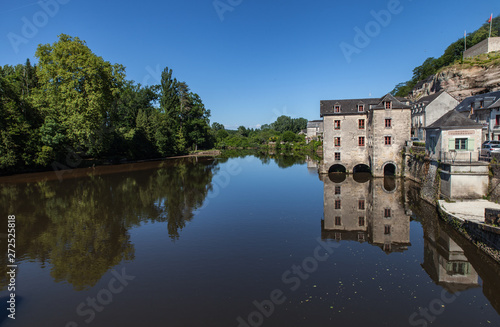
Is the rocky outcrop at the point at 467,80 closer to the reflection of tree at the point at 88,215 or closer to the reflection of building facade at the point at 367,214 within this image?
the reflection of building facade at the point at 367,214

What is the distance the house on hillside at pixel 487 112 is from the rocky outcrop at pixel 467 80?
11701 millimetres

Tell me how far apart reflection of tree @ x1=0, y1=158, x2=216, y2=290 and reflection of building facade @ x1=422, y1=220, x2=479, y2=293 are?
1225 centimetres

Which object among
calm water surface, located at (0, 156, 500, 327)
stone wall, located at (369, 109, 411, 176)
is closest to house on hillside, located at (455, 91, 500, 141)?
stone wall, located at (369, 109, 411, 176)

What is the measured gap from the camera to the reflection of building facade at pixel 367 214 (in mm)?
15633

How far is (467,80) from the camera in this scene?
4888 centimetres

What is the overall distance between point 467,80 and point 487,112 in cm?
1973

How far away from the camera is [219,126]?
14462cm

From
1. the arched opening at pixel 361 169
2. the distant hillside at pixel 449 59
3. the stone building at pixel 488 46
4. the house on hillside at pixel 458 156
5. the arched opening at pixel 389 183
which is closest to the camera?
the house on hillside at pixel 458 156

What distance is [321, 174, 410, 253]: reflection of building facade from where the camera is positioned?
51.3 ft

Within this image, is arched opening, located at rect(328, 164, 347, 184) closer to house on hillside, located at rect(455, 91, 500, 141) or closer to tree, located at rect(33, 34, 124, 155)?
house on hillside, located at rect(455, 91, 500, 141)

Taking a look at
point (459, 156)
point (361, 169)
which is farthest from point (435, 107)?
point (459, 156)

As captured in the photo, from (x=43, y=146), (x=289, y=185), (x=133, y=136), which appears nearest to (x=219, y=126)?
(x=133, y=136)

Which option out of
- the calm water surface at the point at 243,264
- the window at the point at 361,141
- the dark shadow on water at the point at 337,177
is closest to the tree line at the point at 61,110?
the calm water surface at the point at 243,264

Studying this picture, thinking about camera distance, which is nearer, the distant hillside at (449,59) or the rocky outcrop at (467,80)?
the rocky outcrop at (467,80)
